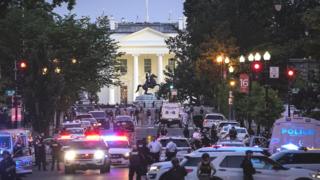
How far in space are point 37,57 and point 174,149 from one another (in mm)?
26766

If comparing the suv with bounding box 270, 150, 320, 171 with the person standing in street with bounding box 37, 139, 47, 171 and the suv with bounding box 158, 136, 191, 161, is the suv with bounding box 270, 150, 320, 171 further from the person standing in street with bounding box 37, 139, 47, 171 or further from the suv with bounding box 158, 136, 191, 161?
the person standing in street with bounding box 37, 139, 47, 171

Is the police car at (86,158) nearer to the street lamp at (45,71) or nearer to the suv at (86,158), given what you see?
the suv at (86,158)

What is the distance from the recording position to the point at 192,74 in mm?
95312

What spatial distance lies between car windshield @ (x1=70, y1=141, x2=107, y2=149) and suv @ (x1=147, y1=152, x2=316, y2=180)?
42.2 ft

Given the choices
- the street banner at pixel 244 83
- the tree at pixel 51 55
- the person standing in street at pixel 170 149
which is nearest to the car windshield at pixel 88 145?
the person standing in street at pixel 170 149

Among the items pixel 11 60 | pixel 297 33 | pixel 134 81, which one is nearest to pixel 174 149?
pixel 11 60

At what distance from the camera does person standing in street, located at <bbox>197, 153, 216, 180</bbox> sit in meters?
22.3

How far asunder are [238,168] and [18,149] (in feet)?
43.2

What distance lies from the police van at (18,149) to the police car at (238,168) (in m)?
11.1

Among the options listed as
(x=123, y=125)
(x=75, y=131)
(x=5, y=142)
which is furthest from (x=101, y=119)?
(x=5, y=142)

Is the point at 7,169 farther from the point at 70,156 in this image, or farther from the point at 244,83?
the point at 244,83

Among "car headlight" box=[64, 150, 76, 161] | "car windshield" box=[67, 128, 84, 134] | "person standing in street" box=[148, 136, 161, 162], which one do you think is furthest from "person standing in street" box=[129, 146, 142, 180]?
"car windshield" box=[67, 128, 84, 134]

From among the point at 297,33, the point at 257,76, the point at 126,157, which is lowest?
the point at 126,157

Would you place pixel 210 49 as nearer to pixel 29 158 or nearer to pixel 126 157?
pixel 126 157
